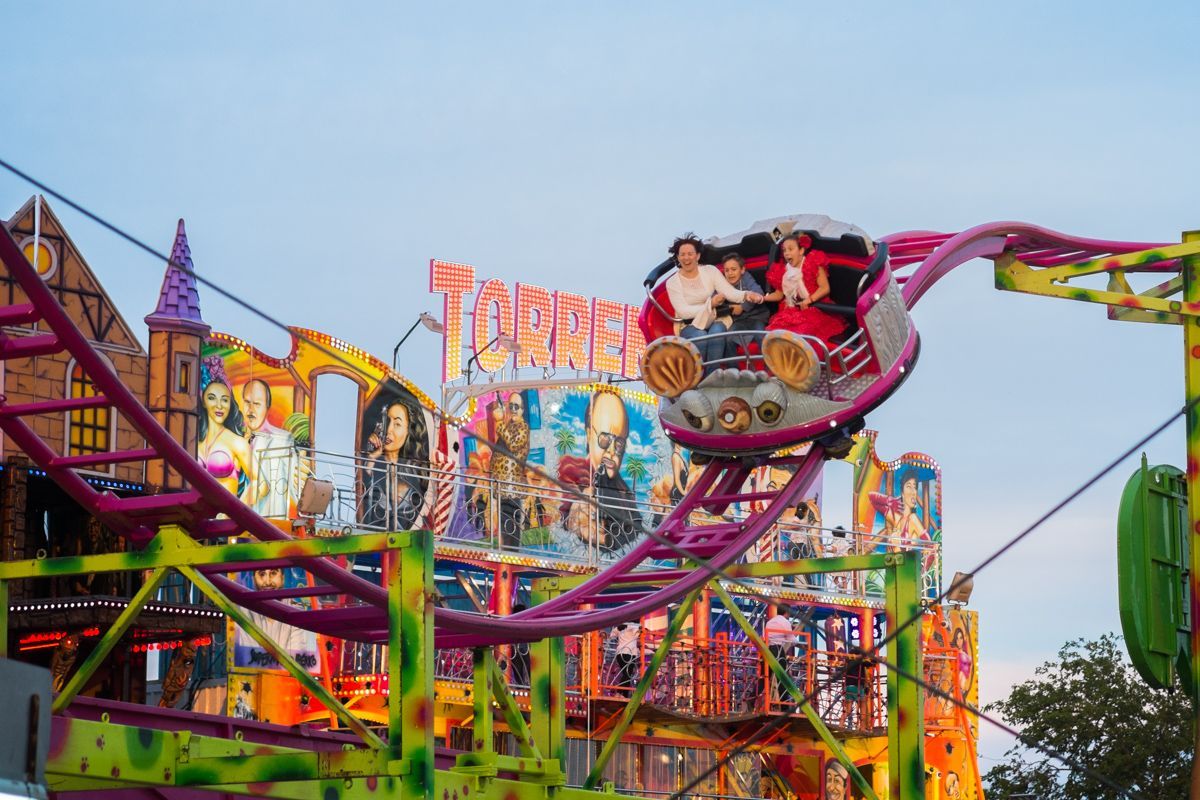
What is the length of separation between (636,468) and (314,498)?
9.11 meters

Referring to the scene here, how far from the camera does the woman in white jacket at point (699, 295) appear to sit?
1767cm

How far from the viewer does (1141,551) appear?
52.2ft

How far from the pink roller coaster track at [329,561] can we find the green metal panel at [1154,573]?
7.17ft

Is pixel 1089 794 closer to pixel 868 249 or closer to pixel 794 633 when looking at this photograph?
pixel 794 633

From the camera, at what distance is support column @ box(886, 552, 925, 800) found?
16.4 m

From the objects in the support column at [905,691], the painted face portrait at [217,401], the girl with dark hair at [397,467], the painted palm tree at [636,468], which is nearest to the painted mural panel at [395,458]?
the girl with dark hair at [397,467]

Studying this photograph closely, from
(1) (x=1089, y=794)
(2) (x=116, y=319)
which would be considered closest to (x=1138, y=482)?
(2) (x=116, y=319)

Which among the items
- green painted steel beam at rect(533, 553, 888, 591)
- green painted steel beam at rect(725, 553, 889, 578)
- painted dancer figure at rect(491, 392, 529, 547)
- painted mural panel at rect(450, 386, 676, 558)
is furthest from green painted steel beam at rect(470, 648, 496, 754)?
painted dancer figure at rect(491, 392, 529, 547)

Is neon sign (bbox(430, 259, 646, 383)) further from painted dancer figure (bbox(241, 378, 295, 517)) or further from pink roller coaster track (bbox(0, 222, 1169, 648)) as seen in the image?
pink roller coaster track (bbox(0, 222, 1169, 648))

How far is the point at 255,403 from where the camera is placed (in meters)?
29.6

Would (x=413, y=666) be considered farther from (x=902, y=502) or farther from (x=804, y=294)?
(x=902, y=502)

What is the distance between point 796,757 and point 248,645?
10917 millimetres

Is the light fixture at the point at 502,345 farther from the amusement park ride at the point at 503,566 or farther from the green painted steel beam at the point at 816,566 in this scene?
the green painted steel beam at the point at 816,566

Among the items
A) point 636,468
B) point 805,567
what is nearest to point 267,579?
point 636,468
